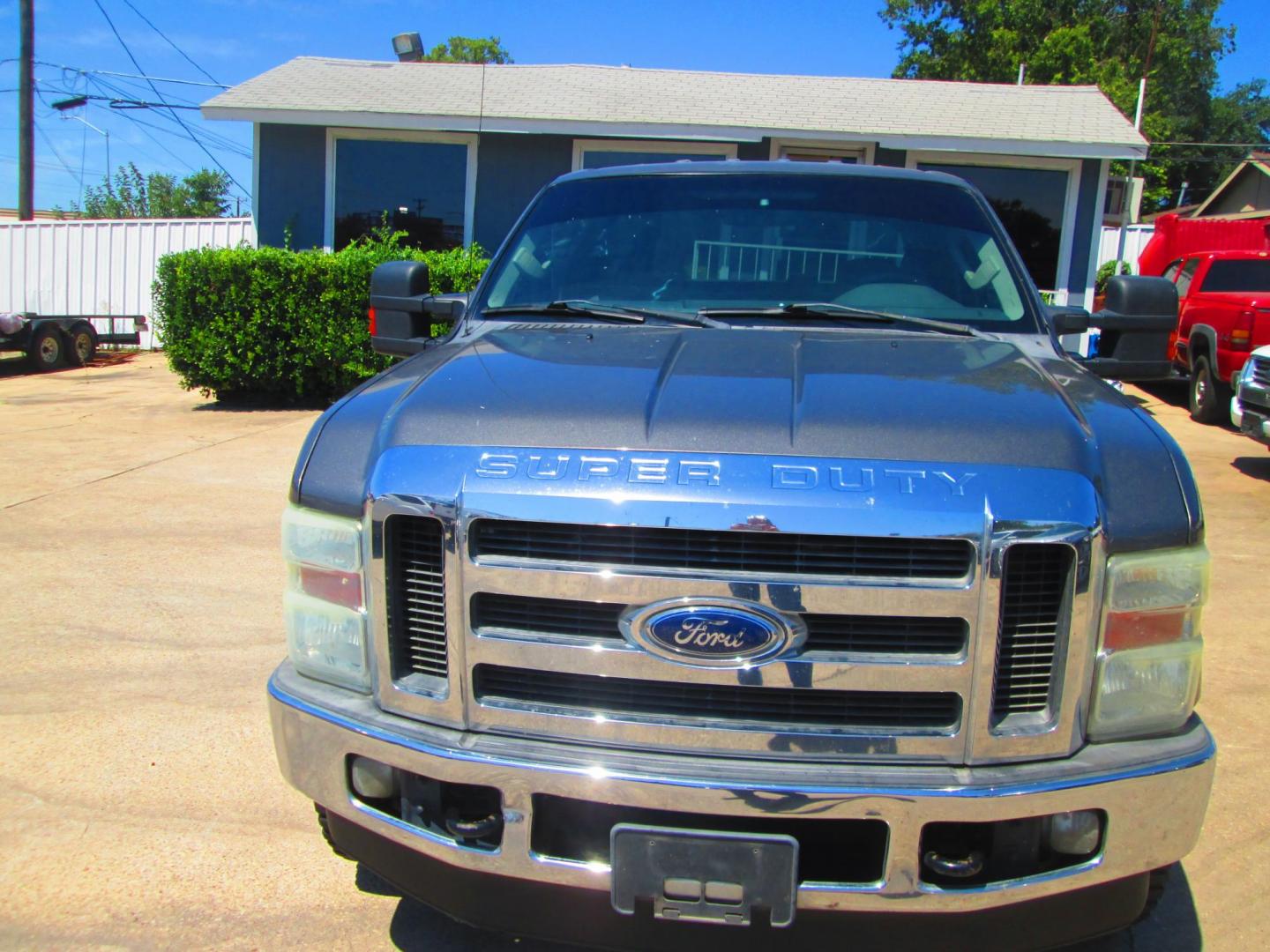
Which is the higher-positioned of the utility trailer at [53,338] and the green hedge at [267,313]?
the green hedge at [267,313]

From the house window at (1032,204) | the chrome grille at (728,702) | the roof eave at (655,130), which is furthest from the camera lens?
the house window at (1032,204)

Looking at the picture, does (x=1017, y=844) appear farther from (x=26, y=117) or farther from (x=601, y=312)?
(x=26, y=117)

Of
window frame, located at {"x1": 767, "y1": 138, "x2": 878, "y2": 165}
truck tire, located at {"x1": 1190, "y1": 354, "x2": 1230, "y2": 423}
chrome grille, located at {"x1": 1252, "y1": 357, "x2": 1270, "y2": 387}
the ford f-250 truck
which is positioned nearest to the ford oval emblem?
the ford f-250 truck

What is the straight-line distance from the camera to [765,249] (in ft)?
11.5

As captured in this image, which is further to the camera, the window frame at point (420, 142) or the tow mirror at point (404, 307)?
the window frame at point (420, 142)

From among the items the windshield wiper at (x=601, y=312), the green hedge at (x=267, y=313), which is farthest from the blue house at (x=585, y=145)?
the windshield wiper at (x=601, y=312)

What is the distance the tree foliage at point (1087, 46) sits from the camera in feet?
131

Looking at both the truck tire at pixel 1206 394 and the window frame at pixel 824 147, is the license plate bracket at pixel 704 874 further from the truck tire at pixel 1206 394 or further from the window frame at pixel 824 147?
the window frame at pixel 824 147

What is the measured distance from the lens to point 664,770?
6.74ft

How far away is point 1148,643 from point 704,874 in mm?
1014

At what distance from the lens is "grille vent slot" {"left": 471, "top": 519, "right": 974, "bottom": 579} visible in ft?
6.56

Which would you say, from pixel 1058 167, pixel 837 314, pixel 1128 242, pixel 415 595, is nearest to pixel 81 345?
pixel 1058 167

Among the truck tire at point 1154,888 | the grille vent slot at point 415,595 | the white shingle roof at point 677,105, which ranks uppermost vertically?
the white shingle roof at point 677,105

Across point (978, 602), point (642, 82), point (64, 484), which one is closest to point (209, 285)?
point (64, 484)
